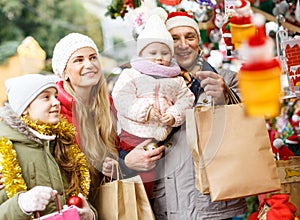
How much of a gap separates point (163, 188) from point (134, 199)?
13 centimetres

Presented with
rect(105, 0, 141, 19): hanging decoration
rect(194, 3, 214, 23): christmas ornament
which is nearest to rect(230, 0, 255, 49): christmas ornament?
rect(194, 3, 214, 23): christmas ornament

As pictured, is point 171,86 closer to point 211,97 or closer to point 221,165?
point 211,97

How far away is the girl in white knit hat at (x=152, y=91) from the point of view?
2.45 meters

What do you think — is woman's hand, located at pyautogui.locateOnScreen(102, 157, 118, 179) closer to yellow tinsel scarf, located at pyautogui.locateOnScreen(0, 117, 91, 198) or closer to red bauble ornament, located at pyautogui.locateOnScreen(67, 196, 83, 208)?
yellow tinsel scarf, located at pyautogui.locateOnScreen(0, 117, 91, 198)

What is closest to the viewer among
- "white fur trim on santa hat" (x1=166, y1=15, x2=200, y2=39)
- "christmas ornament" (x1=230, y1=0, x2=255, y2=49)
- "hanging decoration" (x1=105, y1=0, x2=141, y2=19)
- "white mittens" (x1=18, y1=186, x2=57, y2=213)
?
"christmas ornament" (x1=230, y1=0, x2=255, y2=49)

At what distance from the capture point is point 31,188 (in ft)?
8.13

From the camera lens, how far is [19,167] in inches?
95.9

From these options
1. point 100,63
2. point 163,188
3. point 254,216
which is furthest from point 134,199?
point 254,216

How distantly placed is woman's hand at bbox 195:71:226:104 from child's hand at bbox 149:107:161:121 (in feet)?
0.60

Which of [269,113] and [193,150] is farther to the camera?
[193,150]

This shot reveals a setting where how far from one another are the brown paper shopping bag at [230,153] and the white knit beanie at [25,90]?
20.5 inches

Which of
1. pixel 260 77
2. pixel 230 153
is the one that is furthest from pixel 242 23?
pixel 230 153

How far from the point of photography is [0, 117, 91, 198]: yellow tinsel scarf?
7.92 feet

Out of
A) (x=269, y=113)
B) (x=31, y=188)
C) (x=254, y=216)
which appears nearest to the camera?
(x=269, y=113)
